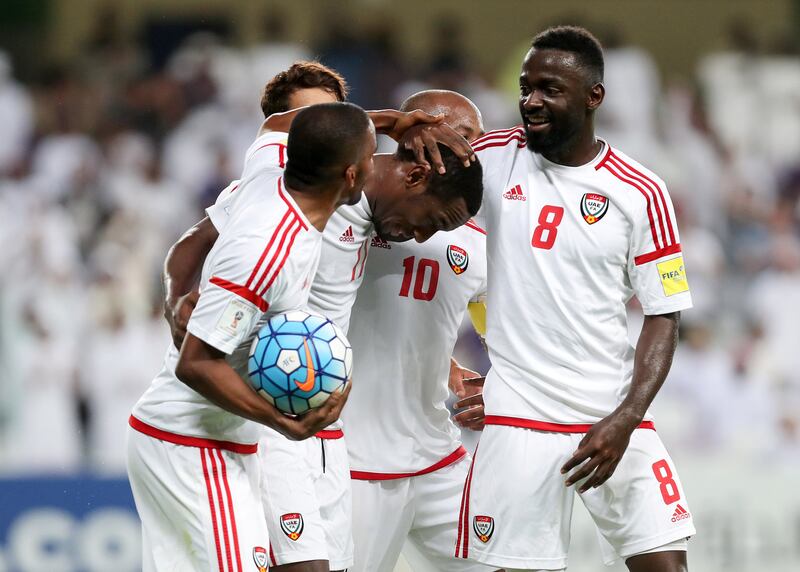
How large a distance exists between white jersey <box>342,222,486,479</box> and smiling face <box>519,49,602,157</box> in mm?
722

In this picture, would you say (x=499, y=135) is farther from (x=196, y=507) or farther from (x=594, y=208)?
(x=196, y=507)

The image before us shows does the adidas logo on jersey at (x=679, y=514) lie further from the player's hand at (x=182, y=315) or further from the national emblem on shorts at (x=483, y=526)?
the player's hand at (x=182, y=315)

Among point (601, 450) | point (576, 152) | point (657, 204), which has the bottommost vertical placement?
point (601, 450)

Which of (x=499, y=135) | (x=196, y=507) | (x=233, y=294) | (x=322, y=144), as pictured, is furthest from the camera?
(x=499, y=135)

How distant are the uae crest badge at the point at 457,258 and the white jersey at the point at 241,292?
1.07 m

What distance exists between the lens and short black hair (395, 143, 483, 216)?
4.54 meters

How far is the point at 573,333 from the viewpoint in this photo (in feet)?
15.4

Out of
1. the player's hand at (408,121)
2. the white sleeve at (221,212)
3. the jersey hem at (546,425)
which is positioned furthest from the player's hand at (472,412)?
the white sleeve at (221,212)

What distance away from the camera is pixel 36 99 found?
41.5 ft

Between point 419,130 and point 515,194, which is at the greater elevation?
point 419,130

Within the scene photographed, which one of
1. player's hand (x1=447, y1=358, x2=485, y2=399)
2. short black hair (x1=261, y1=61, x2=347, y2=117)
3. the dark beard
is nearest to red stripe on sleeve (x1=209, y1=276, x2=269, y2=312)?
the dark beard

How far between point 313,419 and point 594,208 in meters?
1.35

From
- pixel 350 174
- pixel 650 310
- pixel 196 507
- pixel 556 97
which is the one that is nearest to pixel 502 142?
pixel 556 97

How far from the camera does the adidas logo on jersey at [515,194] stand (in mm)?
4762
